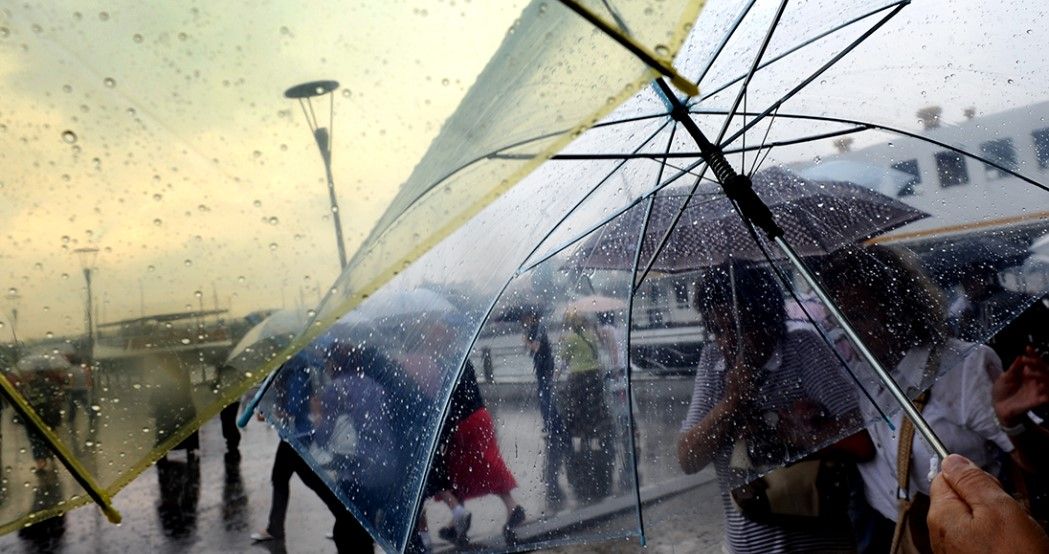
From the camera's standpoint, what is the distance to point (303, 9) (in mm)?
1137

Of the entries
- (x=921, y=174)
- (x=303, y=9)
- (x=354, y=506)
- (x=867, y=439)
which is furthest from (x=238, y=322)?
(x=867, y=439)

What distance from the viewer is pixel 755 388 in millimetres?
2426

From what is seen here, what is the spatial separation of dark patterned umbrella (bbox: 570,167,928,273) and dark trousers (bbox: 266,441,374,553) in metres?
2.19

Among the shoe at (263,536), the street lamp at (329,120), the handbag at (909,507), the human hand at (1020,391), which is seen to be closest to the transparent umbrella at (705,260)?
the handbag at (909,507)

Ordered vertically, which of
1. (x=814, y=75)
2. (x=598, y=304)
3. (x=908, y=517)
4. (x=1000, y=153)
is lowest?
(x=908, y=517)

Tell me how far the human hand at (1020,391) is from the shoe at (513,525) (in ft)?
5.87

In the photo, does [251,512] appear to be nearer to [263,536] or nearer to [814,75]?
[263,536]

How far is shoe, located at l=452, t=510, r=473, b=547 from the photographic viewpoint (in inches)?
92.0

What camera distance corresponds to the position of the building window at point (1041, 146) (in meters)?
2.49

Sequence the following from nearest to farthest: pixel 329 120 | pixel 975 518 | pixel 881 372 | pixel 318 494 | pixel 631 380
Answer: pixel 329 120 < pixel 975 518 < pixel 881 372 < pixel 631 380 < pixel 318 494

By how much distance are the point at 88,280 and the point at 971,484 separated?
1.45 metres

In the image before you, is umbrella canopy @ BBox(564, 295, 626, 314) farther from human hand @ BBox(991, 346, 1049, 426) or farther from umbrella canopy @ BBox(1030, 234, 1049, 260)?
human hand @ BBox(991, 346, 1049, 426)

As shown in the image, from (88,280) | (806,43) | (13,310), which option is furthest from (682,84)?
(806,43)

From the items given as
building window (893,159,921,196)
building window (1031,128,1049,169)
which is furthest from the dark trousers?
building window (1031,128,1049,169)
